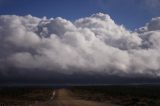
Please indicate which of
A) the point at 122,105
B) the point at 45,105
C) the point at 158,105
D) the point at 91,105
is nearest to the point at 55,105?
the point at 45,105

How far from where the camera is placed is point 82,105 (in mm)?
63188

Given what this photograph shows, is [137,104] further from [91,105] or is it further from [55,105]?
[55,105]

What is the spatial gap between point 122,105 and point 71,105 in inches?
369

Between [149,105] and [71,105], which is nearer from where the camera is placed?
[71,105]

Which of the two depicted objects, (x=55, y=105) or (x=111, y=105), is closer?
(x=55, y=105)

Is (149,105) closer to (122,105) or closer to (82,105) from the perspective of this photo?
(122,105)

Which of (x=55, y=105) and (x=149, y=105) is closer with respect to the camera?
(x=55, y=105)

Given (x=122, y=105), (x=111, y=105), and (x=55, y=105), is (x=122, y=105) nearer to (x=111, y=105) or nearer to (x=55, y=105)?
(x=111, y=105)

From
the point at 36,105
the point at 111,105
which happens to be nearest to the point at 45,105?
the point at 36,105

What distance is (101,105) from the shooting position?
214 ft

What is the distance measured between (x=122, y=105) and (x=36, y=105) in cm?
1404

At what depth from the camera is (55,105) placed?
62000 mm

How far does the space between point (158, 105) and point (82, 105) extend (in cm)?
1199

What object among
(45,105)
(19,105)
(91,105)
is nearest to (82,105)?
(91,105)
